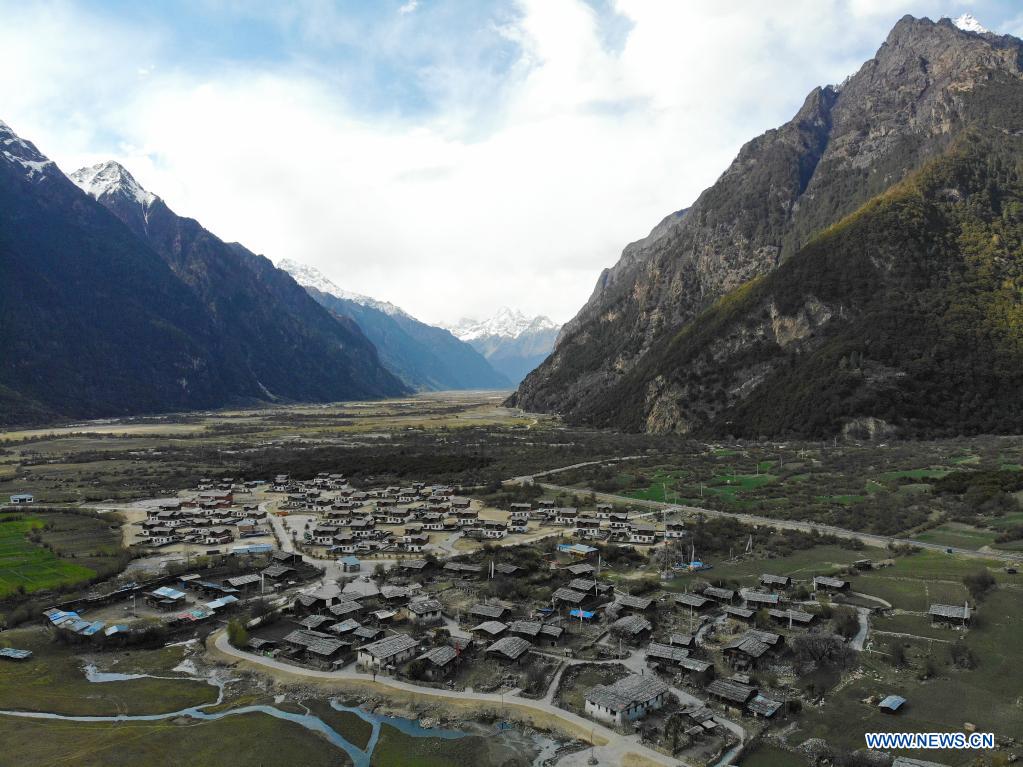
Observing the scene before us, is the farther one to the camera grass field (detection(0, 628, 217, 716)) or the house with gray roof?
the house with gray roof

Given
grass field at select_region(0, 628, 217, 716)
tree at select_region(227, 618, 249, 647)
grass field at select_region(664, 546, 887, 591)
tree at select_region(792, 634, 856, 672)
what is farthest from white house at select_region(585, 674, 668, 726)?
tree at select_region(227, 618, 249, 647)

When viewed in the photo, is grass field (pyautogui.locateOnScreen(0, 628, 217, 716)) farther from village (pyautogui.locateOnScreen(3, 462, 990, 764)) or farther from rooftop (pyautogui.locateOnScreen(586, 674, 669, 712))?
rooftop (pyautogui.locateOnScreen(586, 674, 669, 712))

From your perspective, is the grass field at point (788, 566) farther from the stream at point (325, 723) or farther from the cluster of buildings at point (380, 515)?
the stream at point (325, 723)

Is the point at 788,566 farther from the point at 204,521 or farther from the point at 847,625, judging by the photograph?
the point at 204,521

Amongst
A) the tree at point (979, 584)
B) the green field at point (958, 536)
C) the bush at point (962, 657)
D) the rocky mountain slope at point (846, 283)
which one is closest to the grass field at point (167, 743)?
the bush at point (962, 657)

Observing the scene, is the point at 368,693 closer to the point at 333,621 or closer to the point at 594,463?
the point at 333,621

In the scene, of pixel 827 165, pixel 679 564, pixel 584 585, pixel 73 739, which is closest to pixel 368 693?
pixel 73 739

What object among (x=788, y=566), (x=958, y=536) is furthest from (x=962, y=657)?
(x=958, y=536)
